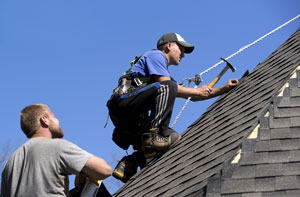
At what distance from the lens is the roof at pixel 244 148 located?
4.39 metres

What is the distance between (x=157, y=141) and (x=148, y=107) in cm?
39

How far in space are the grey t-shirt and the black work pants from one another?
188 cm

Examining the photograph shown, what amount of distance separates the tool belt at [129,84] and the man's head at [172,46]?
0.57m

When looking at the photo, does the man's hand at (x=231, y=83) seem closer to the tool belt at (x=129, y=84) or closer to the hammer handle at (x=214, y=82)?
the hammer handle at (x=214, y=82)

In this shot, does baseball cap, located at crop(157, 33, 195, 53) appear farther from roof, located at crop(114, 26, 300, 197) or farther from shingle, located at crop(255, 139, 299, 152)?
shingle, located at crop(255, 139, 299, 152)

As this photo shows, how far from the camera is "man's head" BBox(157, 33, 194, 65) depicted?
670 cm

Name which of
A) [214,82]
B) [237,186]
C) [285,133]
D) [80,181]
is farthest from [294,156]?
[214,82]

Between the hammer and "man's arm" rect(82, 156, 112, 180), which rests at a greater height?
the hammer

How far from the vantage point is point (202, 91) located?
6.52m

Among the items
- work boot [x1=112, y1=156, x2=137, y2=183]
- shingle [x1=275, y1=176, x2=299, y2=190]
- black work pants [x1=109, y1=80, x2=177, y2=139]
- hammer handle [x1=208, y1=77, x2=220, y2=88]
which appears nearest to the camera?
shingle [x1=275, y1=176, x2=299, y2=190]

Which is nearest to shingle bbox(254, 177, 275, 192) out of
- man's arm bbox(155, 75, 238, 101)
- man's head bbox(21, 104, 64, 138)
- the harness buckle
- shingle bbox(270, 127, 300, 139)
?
shingle bbox(270, 127, 300, 139)

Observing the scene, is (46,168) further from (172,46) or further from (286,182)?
(172,46)

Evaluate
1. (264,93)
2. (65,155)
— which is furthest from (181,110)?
(65,155)

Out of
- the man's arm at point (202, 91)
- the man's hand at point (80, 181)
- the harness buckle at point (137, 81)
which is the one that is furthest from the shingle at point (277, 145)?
the harness buckle at point (137, 81)
